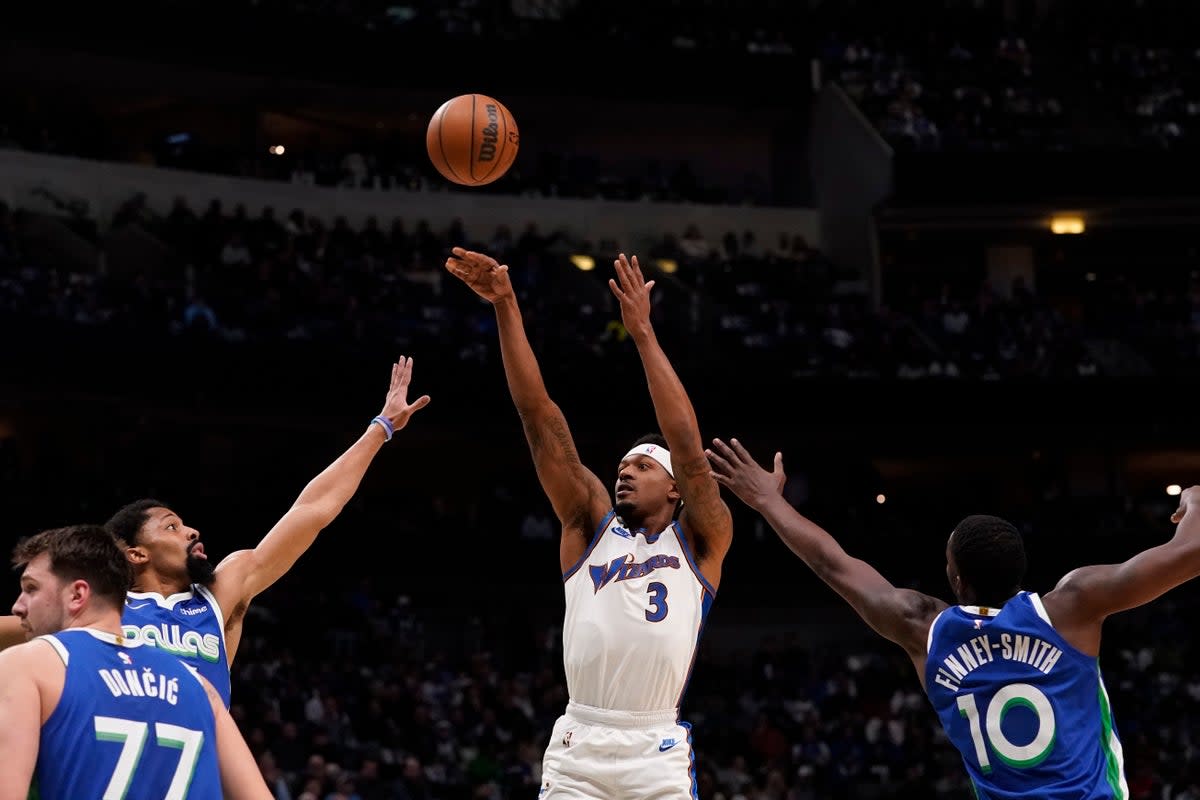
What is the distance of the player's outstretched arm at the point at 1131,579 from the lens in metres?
5.05

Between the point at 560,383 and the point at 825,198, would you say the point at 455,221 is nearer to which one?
the point at 560,383

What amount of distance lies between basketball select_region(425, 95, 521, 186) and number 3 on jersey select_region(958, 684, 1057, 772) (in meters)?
5.27

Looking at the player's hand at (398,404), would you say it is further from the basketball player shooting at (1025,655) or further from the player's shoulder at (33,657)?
the player's shoulder at (33,657)

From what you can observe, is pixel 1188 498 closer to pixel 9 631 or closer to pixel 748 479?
pixel 748 479

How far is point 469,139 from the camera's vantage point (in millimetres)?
9602

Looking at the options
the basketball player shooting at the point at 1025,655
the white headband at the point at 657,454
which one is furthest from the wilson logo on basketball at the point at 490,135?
the basketball player shooting at the point at 1025,655

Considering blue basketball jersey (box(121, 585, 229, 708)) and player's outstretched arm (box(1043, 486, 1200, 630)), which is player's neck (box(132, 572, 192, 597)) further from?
player's outstretched arm (box(1043, 486, 1200, 630))

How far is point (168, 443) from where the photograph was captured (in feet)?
87.7

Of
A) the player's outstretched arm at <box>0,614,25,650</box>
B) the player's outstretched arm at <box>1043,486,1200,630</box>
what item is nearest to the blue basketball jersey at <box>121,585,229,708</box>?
the player's outstretched arm at <box>0,614,25,650</box>

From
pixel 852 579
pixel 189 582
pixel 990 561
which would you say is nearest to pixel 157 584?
pixel 189 582

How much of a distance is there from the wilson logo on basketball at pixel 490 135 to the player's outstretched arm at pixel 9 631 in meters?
4.71

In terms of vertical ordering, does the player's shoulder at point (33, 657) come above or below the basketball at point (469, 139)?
below

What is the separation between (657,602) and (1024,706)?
2091 millimetres

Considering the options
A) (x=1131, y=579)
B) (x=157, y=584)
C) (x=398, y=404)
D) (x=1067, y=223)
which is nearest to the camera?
(x=1131, y=579)
